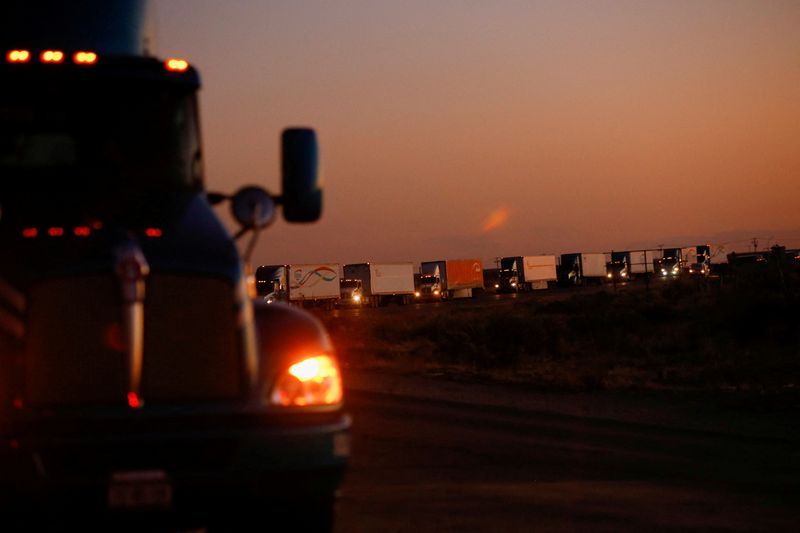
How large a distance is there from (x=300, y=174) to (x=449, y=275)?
275 ft

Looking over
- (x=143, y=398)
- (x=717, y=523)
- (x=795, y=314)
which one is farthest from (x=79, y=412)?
(x=795, y=314)

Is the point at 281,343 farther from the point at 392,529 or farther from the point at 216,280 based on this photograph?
the point at 392,529

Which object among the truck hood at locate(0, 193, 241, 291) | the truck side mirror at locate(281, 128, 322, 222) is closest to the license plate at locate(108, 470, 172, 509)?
the truck hood at locate(0, 193, 241, 291)

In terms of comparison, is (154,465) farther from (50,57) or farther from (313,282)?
(313,282)

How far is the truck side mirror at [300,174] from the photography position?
6.19 metres

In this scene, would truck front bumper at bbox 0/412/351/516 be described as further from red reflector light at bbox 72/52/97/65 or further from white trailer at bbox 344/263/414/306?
white trailer at bbox 344/263/414/306

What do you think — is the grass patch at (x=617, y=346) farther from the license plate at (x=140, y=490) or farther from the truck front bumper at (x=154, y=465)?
the license plate at (x=140, y=490)

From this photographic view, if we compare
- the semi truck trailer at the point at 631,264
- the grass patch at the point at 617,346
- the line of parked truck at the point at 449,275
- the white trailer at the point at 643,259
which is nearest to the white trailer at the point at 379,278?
the line of parked truck at the point at 449,275

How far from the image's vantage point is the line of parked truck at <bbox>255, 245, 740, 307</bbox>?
75.2m

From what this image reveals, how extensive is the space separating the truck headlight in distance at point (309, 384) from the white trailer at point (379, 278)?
75584 mm

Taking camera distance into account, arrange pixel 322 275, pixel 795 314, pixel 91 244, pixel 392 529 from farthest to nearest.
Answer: pixel 322 275
pixel 795 314
pixel 392 529
pixel 91 244

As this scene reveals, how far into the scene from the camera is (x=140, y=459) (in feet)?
15.8

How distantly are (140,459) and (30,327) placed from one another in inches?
32.2

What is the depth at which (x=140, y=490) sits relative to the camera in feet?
15.7
